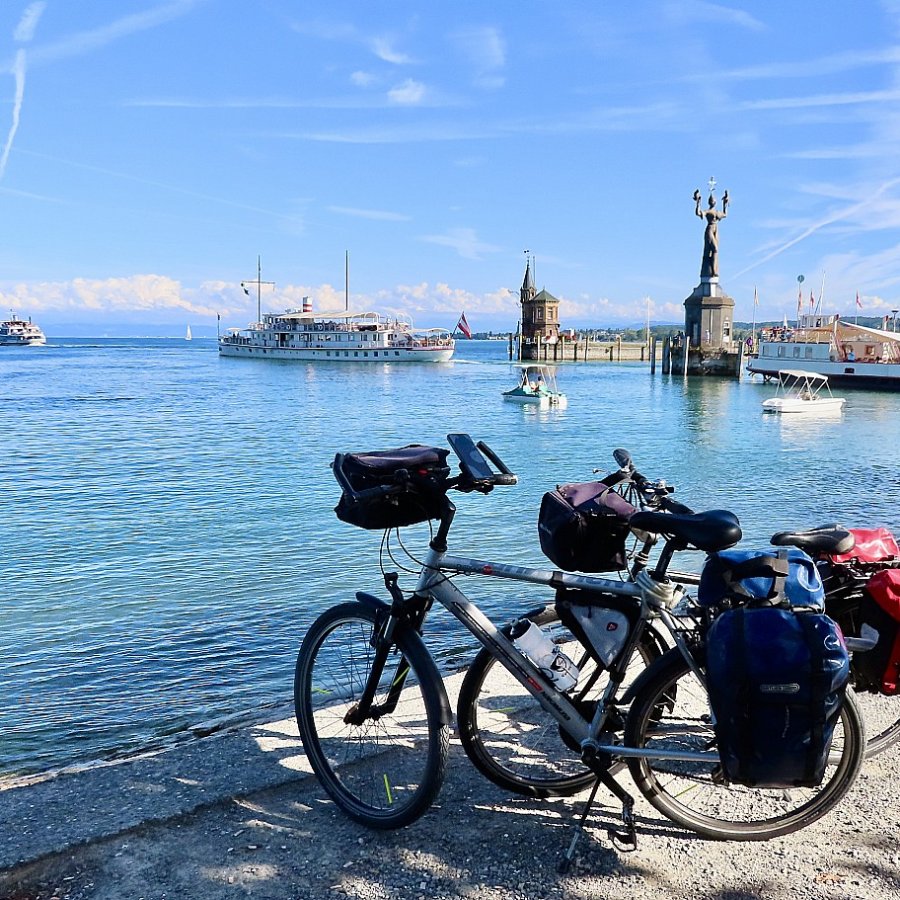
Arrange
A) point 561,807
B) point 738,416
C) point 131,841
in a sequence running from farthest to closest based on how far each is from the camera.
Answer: point 738,416
point 561,807
point 131,841

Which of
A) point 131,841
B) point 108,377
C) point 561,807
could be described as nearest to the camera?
point 131,841

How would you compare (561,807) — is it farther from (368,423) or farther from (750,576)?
(368,423)

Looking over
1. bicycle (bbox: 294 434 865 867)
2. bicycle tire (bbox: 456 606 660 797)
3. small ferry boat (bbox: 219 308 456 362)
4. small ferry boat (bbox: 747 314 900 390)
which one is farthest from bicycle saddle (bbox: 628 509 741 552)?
small ferry boat (bbox: 219 308 456 362)

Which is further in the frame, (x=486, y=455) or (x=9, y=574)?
(x=9, y=574)

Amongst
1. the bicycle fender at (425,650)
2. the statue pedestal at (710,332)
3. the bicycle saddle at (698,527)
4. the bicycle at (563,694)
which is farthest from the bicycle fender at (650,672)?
the statue pedestal at (710,332)

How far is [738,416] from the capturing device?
4553 centimetres

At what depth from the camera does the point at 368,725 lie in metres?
3.49

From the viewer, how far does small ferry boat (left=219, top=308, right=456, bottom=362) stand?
10975cm

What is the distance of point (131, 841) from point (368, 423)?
123ft

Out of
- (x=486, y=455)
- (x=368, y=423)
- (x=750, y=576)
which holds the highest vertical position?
(x=486, y=455)

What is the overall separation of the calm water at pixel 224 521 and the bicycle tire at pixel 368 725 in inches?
105

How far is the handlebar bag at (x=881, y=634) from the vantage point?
10.1 ft

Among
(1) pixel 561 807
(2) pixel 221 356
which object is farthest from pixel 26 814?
(2) pixel 221 356

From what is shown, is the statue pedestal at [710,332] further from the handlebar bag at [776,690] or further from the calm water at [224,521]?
the handlebar bag at [776,690]
